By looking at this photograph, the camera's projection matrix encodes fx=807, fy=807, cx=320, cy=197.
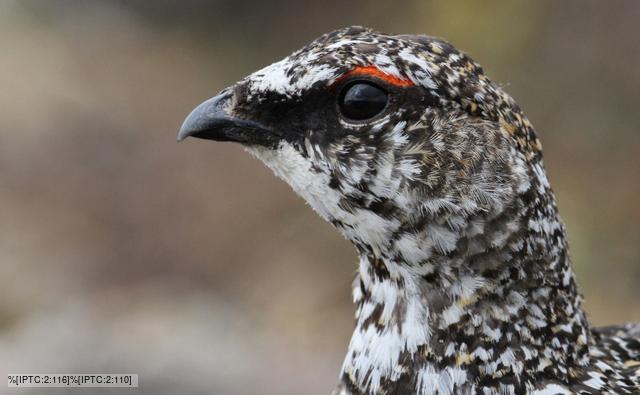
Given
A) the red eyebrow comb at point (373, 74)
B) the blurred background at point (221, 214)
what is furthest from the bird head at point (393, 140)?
the blurred background at point (221, 214)

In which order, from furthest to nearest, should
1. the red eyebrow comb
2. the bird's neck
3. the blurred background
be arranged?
the blurred background → the bird's neck → the red eyebrow comb

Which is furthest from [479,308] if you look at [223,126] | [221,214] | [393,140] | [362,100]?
[221,214]

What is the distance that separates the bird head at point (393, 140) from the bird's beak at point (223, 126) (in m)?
0.05

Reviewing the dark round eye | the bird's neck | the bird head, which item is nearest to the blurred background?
the bird's neck

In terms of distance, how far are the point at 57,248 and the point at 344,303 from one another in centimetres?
385

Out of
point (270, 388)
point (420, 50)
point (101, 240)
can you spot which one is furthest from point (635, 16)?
point (420, 50)

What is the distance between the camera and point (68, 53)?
45.5ft

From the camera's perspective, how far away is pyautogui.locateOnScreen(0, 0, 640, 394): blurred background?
888 cm

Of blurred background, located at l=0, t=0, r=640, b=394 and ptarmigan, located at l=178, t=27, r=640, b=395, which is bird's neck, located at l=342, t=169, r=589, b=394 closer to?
ptarmigan, located at l=178, t=27, r=640, b=395

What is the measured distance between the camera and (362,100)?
2.96m

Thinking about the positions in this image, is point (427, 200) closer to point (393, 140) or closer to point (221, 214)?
point (393, 140)

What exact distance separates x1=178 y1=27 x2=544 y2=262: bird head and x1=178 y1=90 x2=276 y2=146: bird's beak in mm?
48

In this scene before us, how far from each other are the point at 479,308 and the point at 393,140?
2.43 ft

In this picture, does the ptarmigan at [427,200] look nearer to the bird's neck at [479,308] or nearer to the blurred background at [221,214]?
the bird's neck at [479,308]
